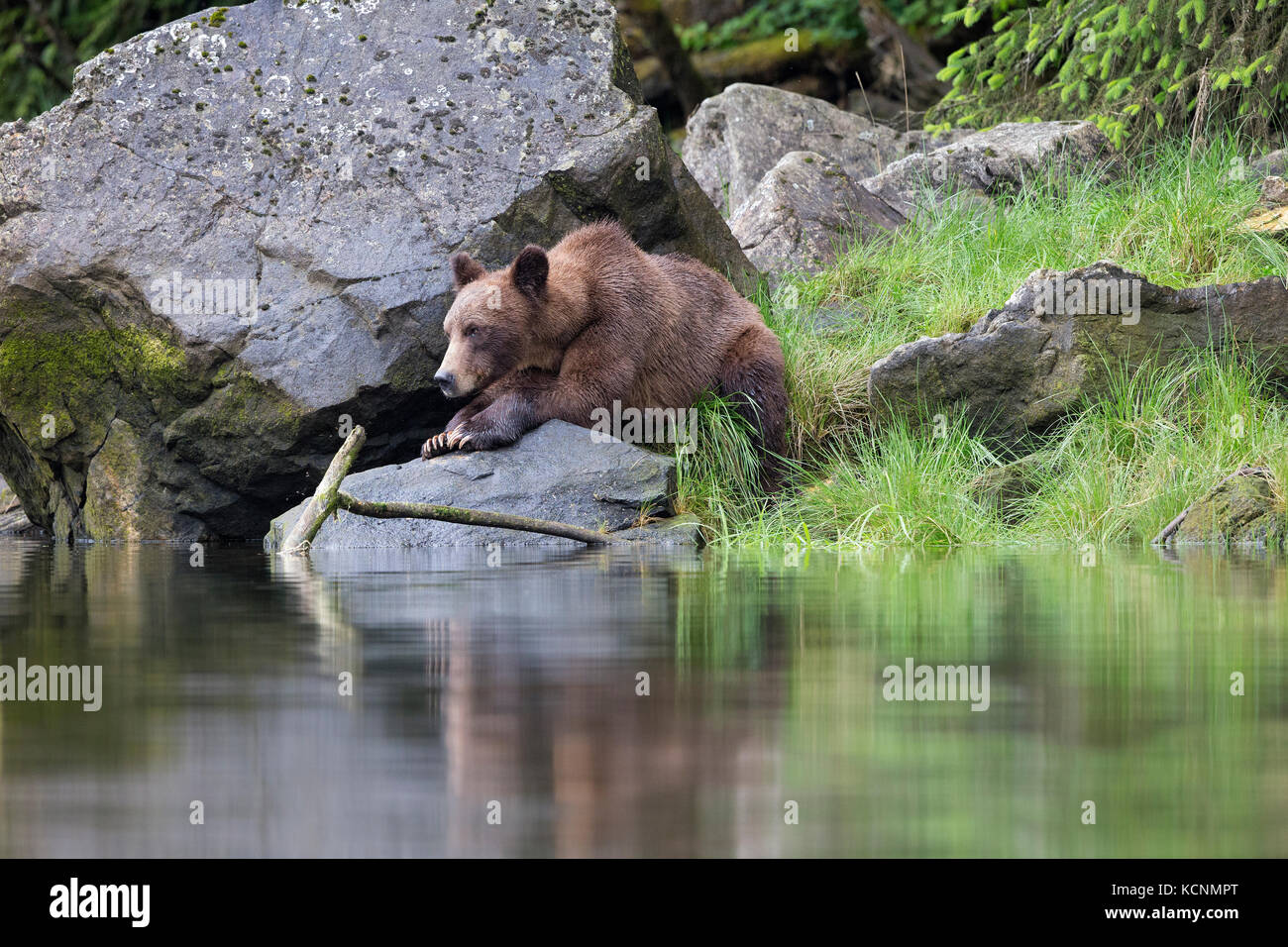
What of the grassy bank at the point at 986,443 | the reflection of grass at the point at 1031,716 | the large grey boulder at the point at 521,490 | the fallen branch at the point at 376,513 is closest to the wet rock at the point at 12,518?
the large grey boulder at the point at 521,490

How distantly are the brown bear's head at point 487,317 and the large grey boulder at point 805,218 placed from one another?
3.17 m

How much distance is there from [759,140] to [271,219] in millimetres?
6343

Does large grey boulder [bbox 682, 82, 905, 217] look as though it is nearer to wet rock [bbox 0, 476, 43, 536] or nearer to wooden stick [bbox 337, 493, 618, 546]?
wet rock [bbox 0, 476, 43, 536]

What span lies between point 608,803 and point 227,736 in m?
0.92

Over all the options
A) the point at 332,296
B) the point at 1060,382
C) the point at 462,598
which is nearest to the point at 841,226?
the point at 1060,382

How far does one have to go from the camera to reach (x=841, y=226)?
1210 centimetres

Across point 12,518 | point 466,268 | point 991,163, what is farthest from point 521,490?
point 991,163

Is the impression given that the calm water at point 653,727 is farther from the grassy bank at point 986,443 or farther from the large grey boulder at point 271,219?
the large grey boulder at point 271,219

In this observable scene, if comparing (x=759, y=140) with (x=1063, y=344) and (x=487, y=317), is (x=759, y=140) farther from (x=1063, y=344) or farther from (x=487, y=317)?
(x=487, y=317)

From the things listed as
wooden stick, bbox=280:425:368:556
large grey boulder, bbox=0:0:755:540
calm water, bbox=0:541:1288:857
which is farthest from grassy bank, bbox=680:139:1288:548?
calm water, bbox=0:541:1288:857

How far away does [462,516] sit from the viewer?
24.5 ft

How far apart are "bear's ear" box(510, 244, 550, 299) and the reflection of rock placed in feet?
12.7
